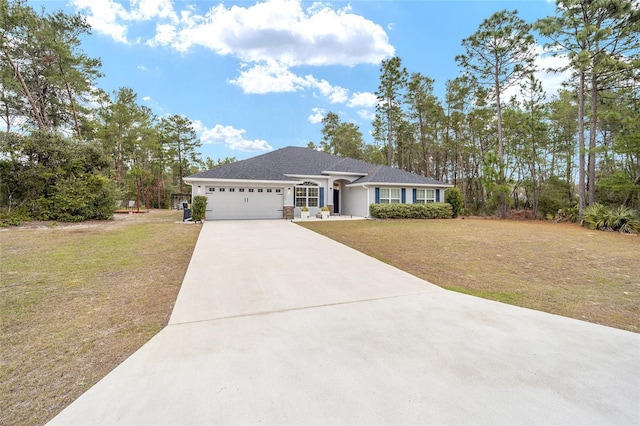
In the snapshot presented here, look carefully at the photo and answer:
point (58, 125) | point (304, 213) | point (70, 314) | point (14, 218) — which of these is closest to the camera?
point (70, 314)

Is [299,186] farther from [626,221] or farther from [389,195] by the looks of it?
[626,221]

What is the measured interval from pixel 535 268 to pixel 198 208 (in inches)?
552

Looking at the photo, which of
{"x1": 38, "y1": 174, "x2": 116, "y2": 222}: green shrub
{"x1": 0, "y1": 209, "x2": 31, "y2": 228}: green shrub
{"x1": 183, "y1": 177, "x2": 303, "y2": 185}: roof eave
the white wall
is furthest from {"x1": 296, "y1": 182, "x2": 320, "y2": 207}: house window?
{"x1": 0, "y1": 209, "x2": 31, "y2": 228}: green shrub

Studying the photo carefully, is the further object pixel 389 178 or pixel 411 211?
pixel 389 178

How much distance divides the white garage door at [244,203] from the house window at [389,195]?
6639mm

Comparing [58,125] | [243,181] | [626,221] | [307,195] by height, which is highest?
[58,125]

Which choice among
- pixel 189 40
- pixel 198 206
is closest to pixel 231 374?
pixel 198 206

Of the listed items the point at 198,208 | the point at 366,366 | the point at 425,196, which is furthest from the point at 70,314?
the point at 425,196

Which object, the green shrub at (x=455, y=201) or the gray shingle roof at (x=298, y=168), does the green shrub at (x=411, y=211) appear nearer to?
the green shrub at (x=455, y=201)

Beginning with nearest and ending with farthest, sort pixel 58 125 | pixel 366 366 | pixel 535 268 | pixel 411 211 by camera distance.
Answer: pixel 366 366, pixel 535 268, pixel 411 211, pixel 58 125

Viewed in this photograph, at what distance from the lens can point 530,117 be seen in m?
18.4

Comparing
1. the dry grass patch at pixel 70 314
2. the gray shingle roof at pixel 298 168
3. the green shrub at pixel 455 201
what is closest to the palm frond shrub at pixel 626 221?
the green shrub at pixel 455 201

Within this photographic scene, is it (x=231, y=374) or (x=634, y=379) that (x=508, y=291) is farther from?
(x=231, y=374)

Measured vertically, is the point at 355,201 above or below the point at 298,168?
below
